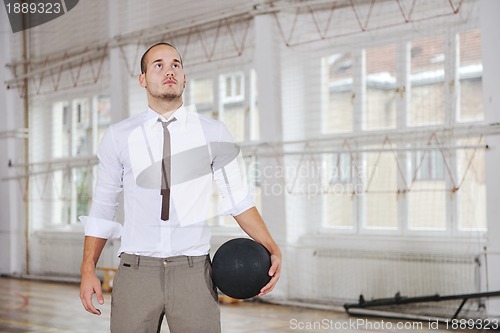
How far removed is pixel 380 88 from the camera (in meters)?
5.93

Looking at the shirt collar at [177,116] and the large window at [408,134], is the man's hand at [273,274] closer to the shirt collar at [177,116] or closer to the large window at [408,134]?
the shirt collar at [177,116]

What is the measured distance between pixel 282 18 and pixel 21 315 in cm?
348

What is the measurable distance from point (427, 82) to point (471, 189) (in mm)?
929

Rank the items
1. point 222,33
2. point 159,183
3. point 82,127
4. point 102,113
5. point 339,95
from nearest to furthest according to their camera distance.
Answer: point 159,183, point 339,95, point 222,33, point 102,113, point 82,127

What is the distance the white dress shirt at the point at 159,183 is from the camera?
2074 mm

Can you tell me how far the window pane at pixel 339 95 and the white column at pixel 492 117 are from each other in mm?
1318

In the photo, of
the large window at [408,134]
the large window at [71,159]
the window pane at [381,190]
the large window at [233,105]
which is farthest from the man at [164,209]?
the large window at [71,159]

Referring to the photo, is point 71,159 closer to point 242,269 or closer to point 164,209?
point 164,209

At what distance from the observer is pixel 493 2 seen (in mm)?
5070

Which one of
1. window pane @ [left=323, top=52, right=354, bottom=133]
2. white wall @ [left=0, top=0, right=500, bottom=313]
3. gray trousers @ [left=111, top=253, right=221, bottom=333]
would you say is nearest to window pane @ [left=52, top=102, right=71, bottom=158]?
white wall @ [left=0, top=0, right=500, bottom=313]

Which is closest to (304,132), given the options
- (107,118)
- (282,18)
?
(282,18)

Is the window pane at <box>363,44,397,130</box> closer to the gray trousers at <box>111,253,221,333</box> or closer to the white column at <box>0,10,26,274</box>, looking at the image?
the gray trousers at <box>111,253,221,333</box>

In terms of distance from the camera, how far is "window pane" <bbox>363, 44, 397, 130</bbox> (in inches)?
231

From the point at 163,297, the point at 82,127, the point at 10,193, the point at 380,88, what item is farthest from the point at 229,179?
the point at 10,193
